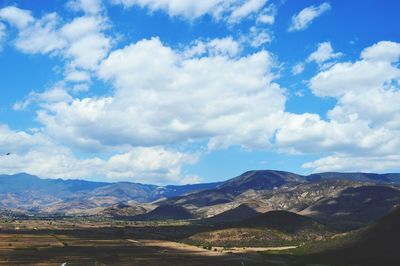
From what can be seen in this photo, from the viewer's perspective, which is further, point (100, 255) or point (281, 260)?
point (100, 255)

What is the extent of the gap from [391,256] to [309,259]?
22167 mm

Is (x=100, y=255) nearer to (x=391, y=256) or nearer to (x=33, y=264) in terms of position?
(x=33, y=264)

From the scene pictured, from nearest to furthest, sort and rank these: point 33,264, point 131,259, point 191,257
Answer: point 33,264 → point 131,259 → point 191,257

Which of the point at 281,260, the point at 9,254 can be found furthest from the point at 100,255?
the point at 281,260

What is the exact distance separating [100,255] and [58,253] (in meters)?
14.6

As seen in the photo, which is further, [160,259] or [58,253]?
[58,253]

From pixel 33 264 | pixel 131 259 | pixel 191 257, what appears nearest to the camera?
pixel 33 264

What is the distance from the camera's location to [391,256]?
13625cm

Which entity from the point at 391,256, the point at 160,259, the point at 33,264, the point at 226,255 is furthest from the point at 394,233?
the point at 33,264

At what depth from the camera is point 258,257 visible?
158875mm

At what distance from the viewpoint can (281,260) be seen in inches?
5920

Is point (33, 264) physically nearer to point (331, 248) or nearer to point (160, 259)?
point (160, 259)

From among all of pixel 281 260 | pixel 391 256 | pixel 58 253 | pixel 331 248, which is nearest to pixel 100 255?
pixel 58 253

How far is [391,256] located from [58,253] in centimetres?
9629
